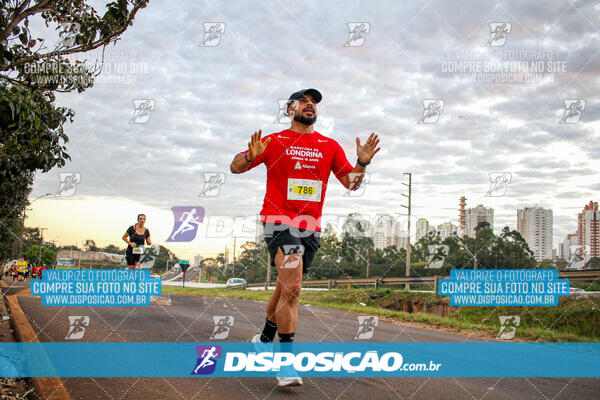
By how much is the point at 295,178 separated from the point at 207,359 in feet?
6.15

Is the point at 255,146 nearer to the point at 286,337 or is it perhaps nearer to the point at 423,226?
the point at 286,337

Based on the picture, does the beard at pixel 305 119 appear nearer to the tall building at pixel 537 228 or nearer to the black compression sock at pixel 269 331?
the black compression sock at pixel 269 331

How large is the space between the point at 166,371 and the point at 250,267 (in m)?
49.2

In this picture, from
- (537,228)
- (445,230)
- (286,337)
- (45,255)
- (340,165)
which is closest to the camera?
(286,337)

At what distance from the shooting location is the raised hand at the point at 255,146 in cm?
397

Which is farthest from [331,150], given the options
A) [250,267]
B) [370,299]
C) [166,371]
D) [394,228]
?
[250,267]

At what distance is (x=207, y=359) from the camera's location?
4.26m

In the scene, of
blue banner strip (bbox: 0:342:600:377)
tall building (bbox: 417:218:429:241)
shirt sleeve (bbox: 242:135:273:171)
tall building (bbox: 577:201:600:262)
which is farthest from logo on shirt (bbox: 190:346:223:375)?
tall building (bbox: 417:218:429:241)

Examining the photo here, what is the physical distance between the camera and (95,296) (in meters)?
9.73

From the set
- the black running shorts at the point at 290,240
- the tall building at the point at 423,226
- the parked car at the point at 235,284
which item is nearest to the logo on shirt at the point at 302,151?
the black running shorts at the point at 290,240

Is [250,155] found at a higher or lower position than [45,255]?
higher

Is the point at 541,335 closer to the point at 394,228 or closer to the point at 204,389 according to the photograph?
the point at 204,389

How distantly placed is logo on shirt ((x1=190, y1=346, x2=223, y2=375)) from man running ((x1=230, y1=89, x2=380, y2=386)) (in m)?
0.46

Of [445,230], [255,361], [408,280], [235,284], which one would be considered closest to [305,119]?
[255,361]
